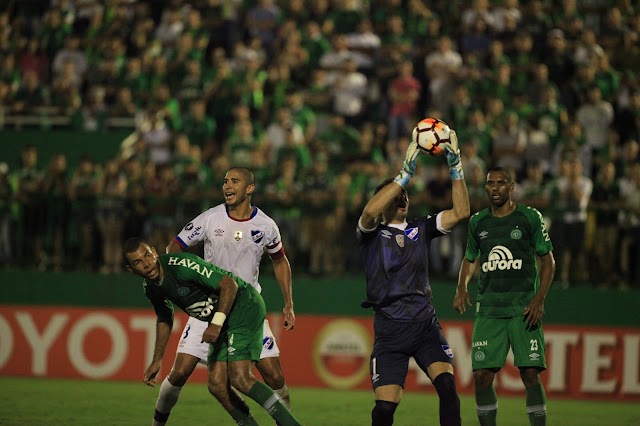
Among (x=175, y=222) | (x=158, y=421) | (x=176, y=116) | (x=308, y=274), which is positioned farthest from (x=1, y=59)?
(x=158, y=421)

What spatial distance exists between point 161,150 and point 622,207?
7.39 m

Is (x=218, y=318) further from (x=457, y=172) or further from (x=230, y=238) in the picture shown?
(x=457, y=172)

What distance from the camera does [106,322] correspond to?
16.7 m

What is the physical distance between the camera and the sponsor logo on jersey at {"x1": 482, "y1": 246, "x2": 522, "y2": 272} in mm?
10211

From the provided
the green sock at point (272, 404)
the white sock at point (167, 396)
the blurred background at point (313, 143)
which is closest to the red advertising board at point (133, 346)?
the blurred background at point (313, 143)

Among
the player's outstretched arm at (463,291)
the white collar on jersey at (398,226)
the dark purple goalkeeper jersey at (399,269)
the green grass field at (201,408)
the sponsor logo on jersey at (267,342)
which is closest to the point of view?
the dark purple goalkeeper jersey at (399,269)

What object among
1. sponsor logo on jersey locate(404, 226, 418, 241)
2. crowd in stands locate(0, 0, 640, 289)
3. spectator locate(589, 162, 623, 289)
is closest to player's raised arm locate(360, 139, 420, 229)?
sponsor logo on jersey locate(404, 226, 418, 241)

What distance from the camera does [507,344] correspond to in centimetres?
1015

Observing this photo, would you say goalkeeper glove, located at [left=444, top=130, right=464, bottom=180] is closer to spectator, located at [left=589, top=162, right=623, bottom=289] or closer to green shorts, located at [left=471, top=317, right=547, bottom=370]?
green shorts, located at [left=471, top=317, right=547, bottom=370]

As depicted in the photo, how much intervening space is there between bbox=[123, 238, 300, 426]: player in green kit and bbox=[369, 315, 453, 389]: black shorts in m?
0.84

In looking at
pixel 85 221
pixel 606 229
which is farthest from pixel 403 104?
pixel 85 221

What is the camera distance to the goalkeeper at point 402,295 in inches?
356

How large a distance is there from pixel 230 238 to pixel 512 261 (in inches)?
101

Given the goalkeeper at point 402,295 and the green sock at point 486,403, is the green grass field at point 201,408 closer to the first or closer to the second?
the green sock at point 486,403
